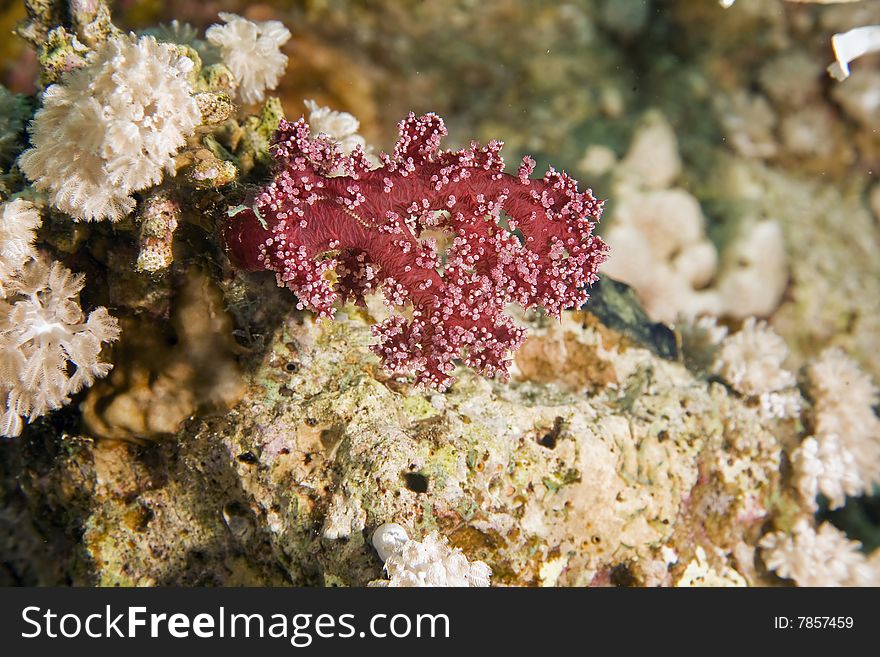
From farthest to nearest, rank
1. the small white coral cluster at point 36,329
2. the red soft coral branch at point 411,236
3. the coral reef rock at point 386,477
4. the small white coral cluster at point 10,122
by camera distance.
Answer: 1. the small white coral cluster at point 10,122
2. the coral reef rock at point 386,477
3. the small white coral cluster at point 36,329
4. the red soft coral branch at point 411,236

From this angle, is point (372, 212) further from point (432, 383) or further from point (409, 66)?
point (409, 66)

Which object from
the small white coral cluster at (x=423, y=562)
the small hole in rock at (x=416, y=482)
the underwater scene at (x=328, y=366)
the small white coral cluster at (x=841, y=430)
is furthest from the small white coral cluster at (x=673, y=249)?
the small white coral cluster at (x=423, y=562)

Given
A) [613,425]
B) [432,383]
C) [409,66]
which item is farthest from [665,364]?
[409,66]

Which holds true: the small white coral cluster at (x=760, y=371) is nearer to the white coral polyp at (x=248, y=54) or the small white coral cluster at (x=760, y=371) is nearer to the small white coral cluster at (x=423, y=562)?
the small white coral cluster at (x=423, y=562)

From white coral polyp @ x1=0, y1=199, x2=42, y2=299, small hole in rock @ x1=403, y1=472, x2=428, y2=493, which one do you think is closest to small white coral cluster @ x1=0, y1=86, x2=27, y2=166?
white coral polyp @ x1=0, y1=199, x2=42, y2=299

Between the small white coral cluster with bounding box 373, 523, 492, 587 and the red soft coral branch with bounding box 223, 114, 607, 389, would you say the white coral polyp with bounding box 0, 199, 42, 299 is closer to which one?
the red soft coral branch with bounding box 223, 114, 607, 389

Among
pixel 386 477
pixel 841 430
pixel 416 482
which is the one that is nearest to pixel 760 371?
pixel 841 430
